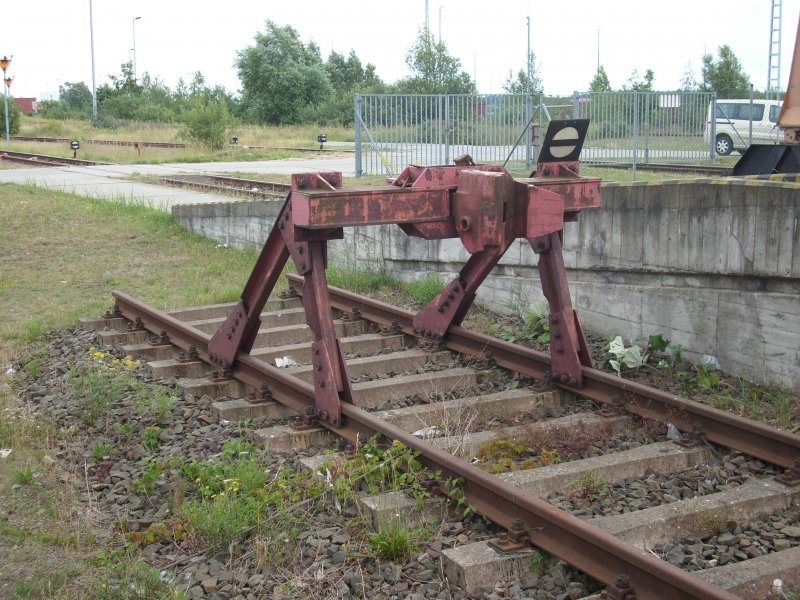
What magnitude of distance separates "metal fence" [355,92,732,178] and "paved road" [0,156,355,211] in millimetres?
2185

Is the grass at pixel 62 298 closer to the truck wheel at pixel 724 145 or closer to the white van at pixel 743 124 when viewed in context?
the truck wheel at pixel 724 145

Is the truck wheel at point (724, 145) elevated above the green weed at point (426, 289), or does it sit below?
above

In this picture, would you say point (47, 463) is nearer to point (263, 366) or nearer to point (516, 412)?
point (263, 366)

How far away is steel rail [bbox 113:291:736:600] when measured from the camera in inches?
148

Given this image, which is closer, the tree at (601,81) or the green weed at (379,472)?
the green weed at (379,472)

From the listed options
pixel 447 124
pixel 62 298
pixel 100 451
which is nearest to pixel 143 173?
pixel 447 124

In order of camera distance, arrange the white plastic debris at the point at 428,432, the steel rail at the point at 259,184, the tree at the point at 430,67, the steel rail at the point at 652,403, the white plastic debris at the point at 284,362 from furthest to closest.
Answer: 1. the tree at the point at 430,67
2. the steel rail at the point at 259,184
3. the white plastic debris at the point at 284,362
4. the white plastic debris at the point at 428,432
5. the steel rail at the point at 652,403

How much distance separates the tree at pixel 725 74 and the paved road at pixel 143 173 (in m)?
28.9

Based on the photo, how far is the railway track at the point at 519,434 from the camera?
4.23 meters

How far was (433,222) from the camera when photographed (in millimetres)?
6223

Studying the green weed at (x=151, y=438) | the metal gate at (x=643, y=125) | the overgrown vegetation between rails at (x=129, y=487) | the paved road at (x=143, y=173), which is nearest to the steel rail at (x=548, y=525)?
the overgrown vegetation between rails at (x=129, y=487)

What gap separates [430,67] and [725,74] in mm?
17637

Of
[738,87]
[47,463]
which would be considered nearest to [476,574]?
[47,463]

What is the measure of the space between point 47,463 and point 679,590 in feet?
13.0
